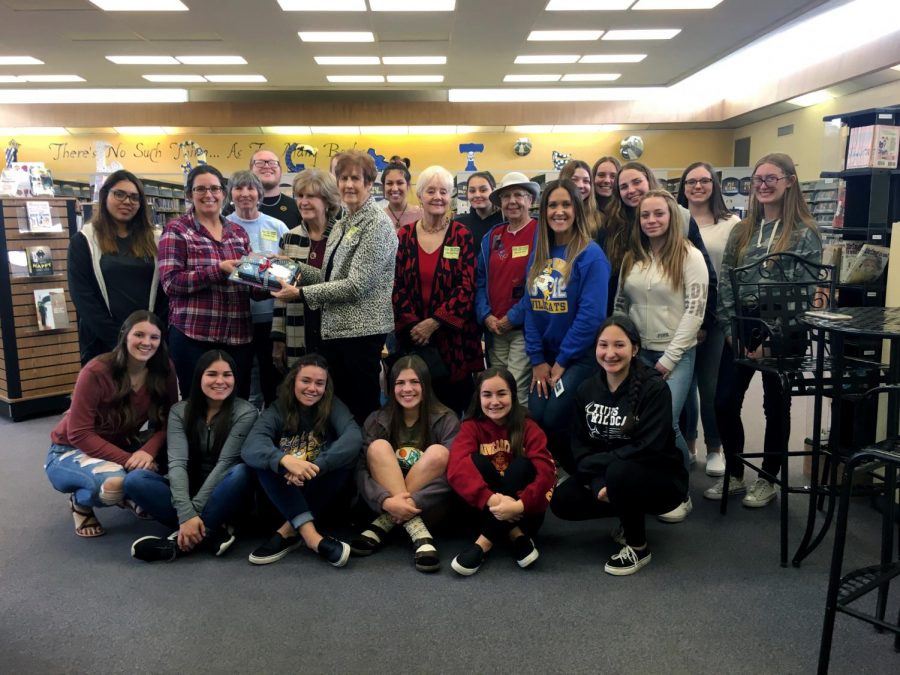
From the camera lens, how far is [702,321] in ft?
9.66

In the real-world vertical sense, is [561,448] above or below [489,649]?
above

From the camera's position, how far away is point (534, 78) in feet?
33.0

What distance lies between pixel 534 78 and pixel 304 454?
8.71 metres

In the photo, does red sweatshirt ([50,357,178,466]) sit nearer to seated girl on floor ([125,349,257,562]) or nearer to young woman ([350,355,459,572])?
seated girl on floor ([125,349,257,562])

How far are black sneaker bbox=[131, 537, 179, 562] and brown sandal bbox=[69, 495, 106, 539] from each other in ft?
1.27

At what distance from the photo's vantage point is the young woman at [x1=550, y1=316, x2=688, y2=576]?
8.16 feet

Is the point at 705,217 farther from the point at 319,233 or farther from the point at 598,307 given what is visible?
the point at 319,233

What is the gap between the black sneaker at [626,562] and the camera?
2.47 m

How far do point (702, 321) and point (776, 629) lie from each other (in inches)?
52.0

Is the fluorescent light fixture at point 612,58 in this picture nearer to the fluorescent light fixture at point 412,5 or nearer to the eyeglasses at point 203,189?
the fluorescent light fixture at point 412,5

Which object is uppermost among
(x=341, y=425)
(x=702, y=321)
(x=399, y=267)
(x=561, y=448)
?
(x=399, y=267)

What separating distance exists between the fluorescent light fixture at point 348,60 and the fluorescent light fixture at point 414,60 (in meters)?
0.15

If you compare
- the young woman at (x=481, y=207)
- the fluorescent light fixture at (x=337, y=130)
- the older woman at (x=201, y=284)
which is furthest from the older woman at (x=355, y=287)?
the fluorescent light fixture at (x=337, y=130)

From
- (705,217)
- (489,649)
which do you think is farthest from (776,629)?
(705,217)
